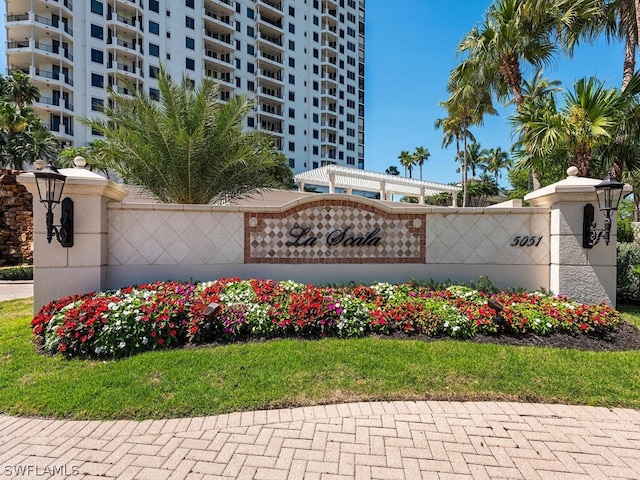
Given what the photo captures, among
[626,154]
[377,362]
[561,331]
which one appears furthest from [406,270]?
[626,154]

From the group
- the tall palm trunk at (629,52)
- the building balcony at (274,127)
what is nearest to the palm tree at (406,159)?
the building balcony at (274,127)

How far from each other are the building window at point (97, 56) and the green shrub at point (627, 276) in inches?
1947

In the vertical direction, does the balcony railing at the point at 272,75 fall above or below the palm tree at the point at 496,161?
above

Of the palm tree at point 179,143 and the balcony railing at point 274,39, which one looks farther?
the balcony railing at point 274,39

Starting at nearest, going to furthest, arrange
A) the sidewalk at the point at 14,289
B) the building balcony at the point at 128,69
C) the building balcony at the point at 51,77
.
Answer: the sidewalk at the point at 14,289
the building balcony at the point at 51,77
the building balcony at the point at 128,69

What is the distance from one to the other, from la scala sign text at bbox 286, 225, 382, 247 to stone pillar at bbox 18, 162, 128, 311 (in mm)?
3831

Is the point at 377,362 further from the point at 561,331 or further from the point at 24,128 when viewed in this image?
the point at 24,128

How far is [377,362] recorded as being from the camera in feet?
14.6

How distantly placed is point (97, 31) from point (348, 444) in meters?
51.0

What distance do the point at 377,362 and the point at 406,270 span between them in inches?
139

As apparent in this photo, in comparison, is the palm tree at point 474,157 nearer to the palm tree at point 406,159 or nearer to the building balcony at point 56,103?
the palm tree at point 406,159

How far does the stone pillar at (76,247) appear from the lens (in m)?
6.27

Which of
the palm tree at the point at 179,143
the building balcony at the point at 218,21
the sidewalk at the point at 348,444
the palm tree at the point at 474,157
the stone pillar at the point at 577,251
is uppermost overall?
the building balcony at the point at 218,21

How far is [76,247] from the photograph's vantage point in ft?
21.2
